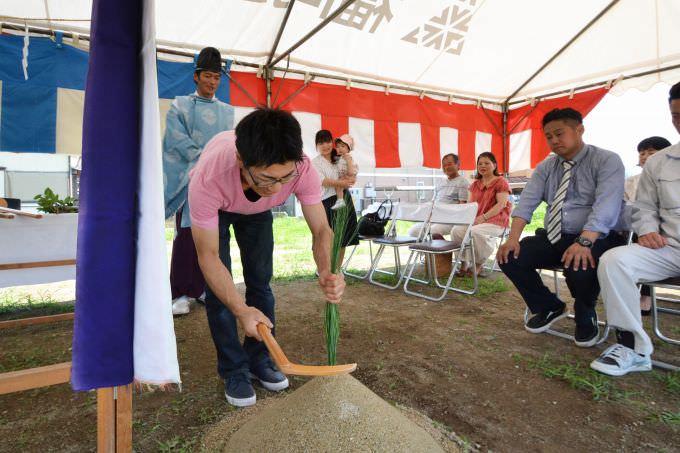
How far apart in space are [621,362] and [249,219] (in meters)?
1.92

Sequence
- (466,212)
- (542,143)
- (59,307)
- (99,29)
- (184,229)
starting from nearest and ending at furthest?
1. (99,29)
2. (184,229)
3. (59,307)
4. (466,212)
5. (542,143)

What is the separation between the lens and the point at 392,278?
4285 millimetres

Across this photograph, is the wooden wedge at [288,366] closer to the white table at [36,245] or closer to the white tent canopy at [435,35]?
the white table at [36,245]

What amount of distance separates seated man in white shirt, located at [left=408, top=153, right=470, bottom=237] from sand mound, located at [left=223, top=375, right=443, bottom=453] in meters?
3.30

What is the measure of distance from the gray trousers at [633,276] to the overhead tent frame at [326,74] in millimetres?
2979

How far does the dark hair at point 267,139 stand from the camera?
103 centimetres

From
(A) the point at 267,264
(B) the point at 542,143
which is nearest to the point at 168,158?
(A) the point at 267,264

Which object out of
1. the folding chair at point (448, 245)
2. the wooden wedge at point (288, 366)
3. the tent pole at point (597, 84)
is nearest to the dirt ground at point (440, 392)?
the wooden wedge at point (288, 366)

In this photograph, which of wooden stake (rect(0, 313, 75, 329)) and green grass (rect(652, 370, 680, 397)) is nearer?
green grass (rect(652, 370, 680, 397))

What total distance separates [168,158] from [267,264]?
46.6 inches

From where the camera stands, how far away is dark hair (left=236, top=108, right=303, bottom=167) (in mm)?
1031

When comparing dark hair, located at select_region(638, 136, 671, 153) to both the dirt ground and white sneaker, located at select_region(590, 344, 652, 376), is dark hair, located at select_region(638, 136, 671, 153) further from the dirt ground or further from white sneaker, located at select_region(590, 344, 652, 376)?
white sneaker, located at select_region(590, 344, 652, 376)

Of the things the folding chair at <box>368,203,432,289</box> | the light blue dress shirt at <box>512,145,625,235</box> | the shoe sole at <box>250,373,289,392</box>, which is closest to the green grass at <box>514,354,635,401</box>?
the light blue dress shirt at <box>512,145,625,235</box>

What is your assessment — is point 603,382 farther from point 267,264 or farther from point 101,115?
point 101,115
